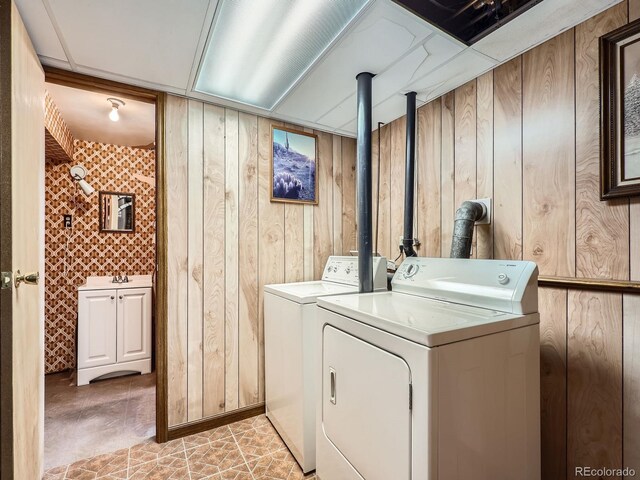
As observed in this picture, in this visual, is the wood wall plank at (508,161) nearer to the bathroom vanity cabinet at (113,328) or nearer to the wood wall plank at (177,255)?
the wood wall plank at (177,255)

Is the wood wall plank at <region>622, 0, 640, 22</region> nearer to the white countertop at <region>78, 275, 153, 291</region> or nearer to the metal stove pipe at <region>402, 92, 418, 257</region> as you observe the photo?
the metal stove pipe at <region>402, 92, 418, 257</region>

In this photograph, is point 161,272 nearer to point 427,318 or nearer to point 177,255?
point 177,255

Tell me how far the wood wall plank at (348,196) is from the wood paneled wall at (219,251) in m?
0.44

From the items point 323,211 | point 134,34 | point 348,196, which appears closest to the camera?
point 134,34

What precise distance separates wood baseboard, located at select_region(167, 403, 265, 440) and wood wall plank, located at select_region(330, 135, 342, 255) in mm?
1320

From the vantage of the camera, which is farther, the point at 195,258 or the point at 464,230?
the point at 195,258

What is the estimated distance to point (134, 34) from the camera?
4.54 feet

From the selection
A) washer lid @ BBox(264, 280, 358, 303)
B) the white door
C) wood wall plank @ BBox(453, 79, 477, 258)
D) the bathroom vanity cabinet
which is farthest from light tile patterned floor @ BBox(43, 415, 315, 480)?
wood wall plank @ BBox(453, 79, 477, 258)

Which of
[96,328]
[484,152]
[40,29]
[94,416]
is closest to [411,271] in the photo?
[484,152]

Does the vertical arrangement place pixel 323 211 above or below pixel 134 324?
above

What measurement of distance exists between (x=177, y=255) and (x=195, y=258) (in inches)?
4.3

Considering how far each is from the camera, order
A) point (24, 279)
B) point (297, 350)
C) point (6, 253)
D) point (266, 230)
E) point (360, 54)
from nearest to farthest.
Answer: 1. point (6, 253)
2. point (24, 279)
3. point (360, 54)
4. point (297, 350)
5. point (266, 230)

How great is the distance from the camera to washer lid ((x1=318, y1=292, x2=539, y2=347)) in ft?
3.07

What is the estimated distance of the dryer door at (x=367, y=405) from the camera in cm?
98
